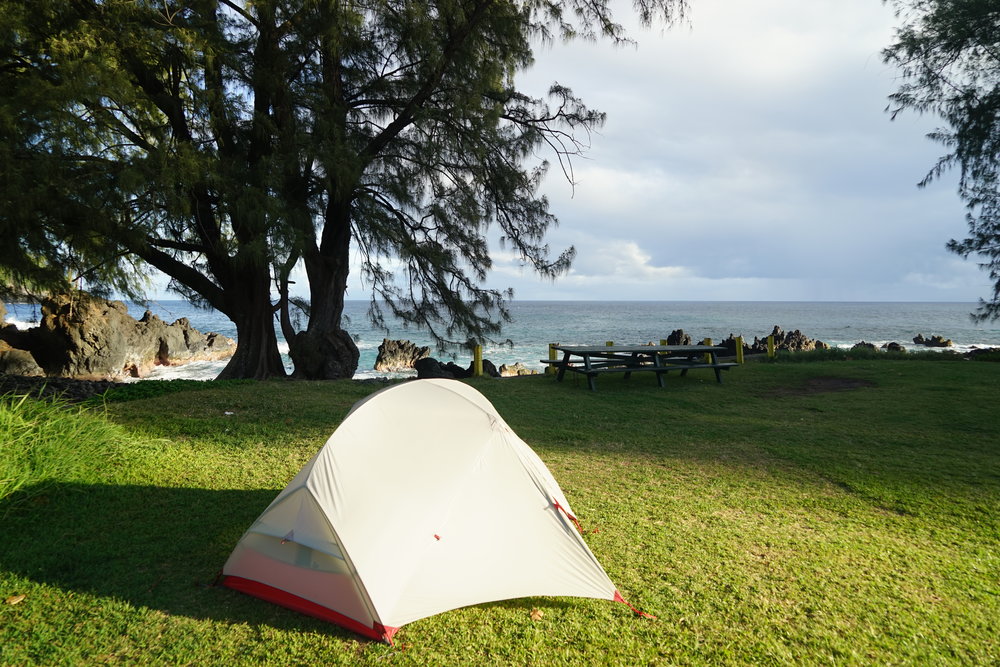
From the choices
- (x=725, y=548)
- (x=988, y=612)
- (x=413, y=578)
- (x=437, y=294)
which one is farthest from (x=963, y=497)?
(x=437, y=294)

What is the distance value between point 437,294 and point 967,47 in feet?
42.2

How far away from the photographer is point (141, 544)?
436 cm

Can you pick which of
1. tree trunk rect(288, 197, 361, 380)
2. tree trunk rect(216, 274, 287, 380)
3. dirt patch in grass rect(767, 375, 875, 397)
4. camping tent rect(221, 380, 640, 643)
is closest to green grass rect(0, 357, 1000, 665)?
camping tent rect(221, 380, 640, 643)

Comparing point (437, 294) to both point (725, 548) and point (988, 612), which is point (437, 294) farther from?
point (988, 612)

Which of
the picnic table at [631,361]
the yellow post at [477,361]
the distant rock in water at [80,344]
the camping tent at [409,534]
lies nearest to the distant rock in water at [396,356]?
the distant rock in water at [80,344]

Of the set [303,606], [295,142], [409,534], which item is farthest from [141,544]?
[295,142]

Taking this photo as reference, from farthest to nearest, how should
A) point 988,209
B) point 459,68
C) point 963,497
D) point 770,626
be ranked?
point 988,209, point 459,68, point 963,497, point 770,626

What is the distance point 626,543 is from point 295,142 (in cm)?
890

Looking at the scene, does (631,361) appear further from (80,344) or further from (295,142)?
(80,344)

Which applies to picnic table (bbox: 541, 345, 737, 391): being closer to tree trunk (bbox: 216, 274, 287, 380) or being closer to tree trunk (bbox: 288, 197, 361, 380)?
tree trunk (bbox: 288, 197, 361, 380)

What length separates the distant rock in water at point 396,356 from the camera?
25.3 meters

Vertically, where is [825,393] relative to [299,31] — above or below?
below

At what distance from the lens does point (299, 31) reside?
34.2 feet

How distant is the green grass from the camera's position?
3197 millimetres
